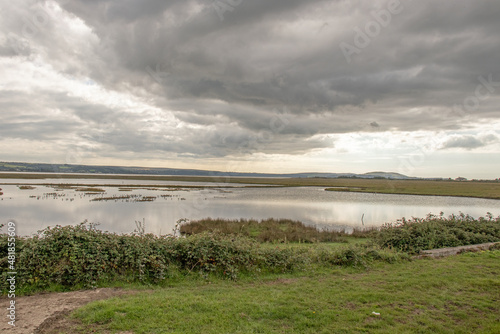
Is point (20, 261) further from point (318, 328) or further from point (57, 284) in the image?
point (318, 328)

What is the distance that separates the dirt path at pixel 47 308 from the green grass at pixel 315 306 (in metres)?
0.38

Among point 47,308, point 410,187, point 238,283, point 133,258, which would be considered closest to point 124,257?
point 133,258

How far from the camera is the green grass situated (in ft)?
17.1

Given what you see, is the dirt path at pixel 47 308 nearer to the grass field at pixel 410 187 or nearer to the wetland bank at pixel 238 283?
the wetland bank at pixel 238 283

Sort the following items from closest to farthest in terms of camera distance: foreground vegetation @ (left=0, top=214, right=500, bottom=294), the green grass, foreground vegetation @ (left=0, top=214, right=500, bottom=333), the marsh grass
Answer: the green grass, foreground vegetation @ (left=0, top=214, right=500, bottom=333), foreground vegetation @ (left=0, top=214, right=500, bottom=294), the marsh grass

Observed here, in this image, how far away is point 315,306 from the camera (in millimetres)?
6117

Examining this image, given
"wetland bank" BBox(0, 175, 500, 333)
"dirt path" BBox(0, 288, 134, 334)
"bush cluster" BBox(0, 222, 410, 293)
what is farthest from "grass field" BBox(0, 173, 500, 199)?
"dirt path" BBox(0, 288, 134, 334)

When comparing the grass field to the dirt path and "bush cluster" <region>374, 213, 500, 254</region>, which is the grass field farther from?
the dirt path

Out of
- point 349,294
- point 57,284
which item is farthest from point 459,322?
point 57,284

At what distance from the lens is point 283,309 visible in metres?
5.94

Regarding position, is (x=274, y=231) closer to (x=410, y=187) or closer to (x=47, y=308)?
(x=47, y=308)

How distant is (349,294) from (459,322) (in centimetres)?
215

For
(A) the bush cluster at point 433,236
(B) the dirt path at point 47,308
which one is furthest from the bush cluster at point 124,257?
(A) the bush cluster at point 433,236

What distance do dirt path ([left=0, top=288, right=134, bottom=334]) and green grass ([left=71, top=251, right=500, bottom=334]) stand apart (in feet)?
1.24
